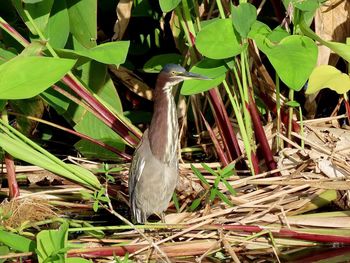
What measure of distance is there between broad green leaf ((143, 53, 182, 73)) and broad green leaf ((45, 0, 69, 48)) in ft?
1.99

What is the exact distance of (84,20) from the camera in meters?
4.18

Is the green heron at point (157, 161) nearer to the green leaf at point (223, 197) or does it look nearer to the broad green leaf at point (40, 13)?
the green leaf at point (223, 197)

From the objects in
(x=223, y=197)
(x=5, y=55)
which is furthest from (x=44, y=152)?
(x=223, y=197)

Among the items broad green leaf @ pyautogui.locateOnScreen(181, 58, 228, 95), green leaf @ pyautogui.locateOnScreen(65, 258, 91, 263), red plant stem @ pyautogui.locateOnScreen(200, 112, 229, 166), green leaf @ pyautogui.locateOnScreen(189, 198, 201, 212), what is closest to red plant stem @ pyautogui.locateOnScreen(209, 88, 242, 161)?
red plant stem @ pyautogui.locateOnScreen(200, 112, 229, 166)

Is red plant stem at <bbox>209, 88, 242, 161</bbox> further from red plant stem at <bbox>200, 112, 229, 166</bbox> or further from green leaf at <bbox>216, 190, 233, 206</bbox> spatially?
green leaf at <bbox>216, 190, 233, 206</bbox>

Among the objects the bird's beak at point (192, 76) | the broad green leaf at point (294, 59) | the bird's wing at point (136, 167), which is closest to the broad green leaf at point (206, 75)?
the bird's beak at point (192, 76)

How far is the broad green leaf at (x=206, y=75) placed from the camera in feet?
12.3

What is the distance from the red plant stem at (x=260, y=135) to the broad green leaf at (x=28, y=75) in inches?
39.2

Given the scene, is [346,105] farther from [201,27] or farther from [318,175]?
[201,27]

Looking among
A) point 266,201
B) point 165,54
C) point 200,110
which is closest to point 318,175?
point 266,201

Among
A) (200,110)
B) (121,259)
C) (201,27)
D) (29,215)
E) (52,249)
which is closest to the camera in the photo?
(52,249)

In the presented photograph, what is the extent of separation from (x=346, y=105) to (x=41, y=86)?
1580mm

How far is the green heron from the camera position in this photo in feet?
12.8

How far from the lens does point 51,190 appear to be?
14.0ft
